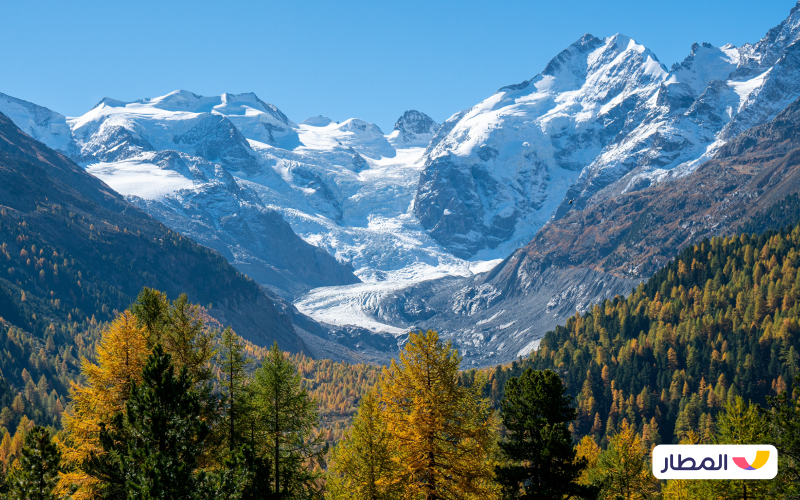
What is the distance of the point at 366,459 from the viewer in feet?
116

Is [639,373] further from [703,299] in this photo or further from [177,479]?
[177,479]

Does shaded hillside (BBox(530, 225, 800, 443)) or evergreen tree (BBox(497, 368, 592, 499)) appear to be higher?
shaded hillside (BBox(530, 225, 800, 443))

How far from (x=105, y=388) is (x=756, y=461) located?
1424 inches

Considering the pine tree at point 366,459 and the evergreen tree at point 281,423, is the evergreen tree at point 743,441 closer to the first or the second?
the pine tree at point 366,459

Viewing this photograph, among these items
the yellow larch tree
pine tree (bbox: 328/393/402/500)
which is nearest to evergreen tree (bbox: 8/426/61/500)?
the yellow larch tree

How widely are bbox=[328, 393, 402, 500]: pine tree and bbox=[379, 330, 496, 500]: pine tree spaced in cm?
193

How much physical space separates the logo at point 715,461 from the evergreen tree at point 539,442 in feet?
15.4

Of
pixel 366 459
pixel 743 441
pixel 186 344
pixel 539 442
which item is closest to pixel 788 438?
pixel 743 441

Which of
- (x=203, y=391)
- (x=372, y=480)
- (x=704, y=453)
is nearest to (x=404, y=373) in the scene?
(x=372, y=480)

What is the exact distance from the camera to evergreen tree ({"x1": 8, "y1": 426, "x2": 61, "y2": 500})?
28.5m

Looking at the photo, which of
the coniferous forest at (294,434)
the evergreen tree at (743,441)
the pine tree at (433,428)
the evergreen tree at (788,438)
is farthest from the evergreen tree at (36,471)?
the evergreen tree at (743,441)

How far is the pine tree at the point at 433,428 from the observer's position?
30859 millimetres

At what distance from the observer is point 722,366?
160 meters

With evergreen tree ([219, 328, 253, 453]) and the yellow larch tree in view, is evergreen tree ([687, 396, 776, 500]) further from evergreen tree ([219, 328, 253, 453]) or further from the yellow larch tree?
the yellow larch tree
